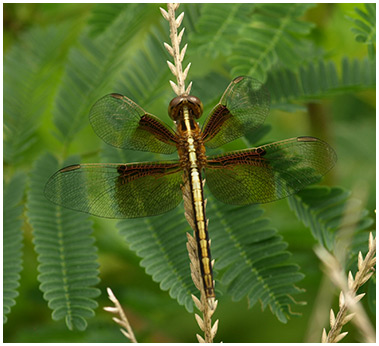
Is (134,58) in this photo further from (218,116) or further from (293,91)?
(293,91)

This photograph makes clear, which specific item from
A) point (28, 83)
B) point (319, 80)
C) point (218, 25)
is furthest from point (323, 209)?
point (28, 83)

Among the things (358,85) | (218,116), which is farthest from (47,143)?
(358,85)

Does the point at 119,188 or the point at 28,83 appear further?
the point at 28,83

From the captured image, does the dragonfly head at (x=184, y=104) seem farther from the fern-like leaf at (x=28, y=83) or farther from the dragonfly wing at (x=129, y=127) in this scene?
the fern-like leaf at (x=28, y=83)

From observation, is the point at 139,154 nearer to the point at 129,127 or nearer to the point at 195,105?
the point at 129,127

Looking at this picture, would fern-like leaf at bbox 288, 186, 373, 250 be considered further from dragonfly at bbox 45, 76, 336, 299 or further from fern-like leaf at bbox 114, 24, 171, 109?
fern-like leaf at bbox 114, 24, 171, 109

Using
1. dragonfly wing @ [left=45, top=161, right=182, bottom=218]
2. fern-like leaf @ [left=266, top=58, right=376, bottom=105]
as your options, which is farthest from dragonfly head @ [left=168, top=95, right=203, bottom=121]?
fern-like leaf @ [left=266, top=58, right=376, bottom=105]
